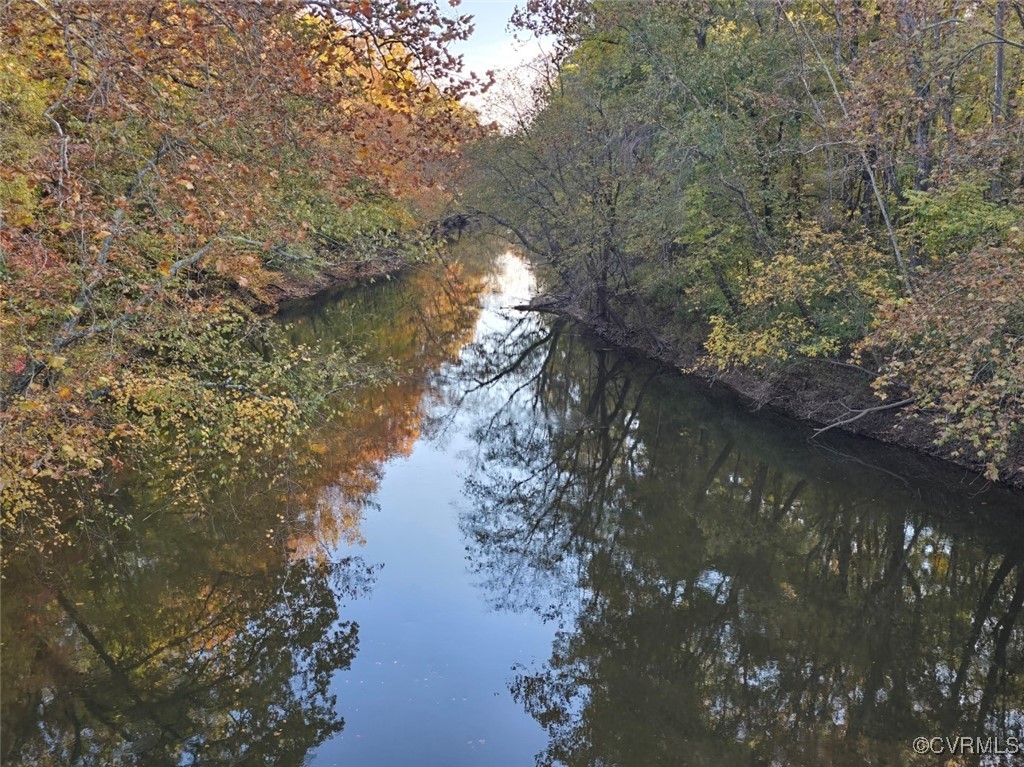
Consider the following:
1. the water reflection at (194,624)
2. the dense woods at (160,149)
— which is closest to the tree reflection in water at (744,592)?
the water reflection at (194,624)

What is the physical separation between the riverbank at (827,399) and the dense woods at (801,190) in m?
0.12

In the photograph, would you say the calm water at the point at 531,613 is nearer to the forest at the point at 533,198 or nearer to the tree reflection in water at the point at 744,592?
the tree reflection in water at the point at 744,592

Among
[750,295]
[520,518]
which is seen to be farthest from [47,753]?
[750,295]

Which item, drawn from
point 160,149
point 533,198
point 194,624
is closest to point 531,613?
point 194,624

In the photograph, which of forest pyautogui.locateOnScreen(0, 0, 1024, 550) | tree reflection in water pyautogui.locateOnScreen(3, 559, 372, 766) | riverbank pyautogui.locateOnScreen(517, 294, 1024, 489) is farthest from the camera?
riverbank pyautogui.locateOnScreen(517, 294, 1024, 489)

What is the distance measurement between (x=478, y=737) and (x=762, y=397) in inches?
520

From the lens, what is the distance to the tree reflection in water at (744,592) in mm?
8828

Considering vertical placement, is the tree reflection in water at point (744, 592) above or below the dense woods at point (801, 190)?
below

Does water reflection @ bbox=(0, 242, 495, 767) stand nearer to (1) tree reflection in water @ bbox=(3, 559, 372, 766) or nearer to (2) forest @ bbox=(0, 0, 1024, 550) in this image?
(1) tree reflection in water @ bbox=(3, 559, 372, 766)

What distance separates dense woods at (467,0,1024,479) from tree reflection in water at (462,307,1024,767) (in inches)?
71.8

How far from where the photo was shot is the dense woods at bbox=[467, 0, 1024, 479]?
10.3 m

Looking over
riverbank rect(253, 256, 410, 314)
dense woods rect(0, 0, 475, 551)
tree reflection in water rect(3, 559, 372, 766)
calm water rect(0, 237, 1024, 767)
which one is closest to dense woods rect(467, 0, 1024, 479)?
calm water rect(0, 237, 1024, 767)

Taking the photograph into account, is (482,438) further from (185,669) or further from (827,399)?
(185,669)

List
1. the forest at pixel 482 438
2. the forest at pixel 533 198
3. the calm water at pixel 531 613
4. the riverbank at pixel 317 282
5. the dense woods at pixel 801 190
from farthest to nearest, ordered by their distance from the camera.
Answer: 1. the riverbank at pixel 317 282
2. the dense woods at pixel 801 190
3. the calm water at pixel 531 613
4. the forest at pixel 482 438
5. the forest at pixel 533 198
